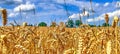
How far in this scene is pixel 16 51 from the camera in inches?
134

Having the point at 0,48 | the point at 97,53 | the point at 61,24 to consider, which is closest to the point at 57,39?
the point at 97,53

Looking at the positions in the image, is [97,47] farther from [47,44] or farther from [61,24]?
[61,24]

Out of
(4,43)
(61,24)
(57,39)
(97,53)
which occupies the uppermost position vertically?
(4,43)

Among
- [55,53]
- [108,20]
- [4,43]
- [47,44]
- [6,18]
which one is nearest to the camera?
[4,43]

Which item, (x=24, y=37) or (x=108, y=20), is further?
(x=108, y=20)

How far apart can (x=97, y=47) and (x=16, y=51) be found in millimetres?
913

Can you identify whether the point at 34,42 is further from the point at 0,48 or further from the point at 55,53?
the point at 0,48

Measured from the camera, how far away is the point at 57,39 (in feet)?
→ 10.5

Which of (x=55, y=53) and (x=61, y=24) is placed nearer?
(x=55, y=53)

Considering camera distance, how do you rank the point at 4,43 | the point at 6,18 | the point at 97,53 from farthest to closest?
1. the point at 6,18
2. the point at 97,53
3. the point at 4,43

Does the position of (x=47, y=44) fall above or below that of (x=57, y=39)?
below

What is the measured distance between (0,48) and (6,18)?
1.06m

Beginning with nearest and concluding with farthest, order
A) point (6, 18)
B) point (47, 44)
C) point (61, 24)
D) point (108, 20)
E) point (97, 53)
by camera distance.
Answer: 1. point (97, 53)
2. point (6, 18)
3. point (47, 44)
4. point (108, 20)
5. point (61, 24)

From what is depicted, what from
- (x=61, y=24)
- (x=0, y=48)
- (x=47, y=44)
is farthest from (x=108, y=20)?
(x=0, y=48)
